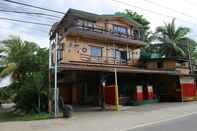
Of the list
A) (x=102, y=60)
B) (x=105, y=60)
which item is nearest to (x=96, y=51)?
(x=102, y=60)

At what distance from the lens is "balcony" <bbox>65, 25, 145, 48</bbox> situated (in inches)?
1054

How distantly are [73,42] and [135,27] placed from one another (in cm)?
1080

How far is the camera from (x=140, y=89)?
27109 millimetres

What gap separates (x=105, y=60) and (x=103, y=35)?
270 centimetres

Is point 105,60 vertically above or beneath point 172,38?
beneath

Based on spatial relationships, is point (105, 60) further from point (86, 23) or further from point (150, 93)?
point (150, 93)

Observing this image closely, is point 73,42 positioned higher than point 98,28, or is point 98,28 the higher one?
point 98,28

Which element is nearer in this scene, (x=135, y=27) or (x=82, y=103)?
(x=82, y=103)

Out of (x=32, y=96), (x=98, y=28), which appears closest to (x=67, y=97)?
(x=98, y=28)

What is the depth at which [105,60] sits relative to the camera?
29.3 m

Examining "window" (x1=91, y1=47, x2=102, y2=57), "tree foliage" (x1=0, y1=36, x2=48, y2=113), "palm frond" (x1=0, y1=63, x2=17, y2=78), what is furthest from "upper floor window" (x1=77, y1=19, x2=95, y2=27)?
"palm frond" (x1=0, y1=63, x2=17, y2=78)

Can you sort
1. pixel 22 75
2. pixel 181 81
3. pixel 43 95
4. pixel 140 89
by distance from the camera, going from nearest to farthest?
pixel 43 95 < pixel 22 75 < pixel 140 89 < pixel 181 81

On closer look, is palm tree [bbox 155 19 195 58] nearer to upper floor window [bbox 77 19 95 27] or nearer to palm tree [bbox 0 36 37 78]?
upper floor window [bbox 77 19 95 27]

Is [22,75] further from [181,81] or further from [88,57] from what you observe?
[181,81]
